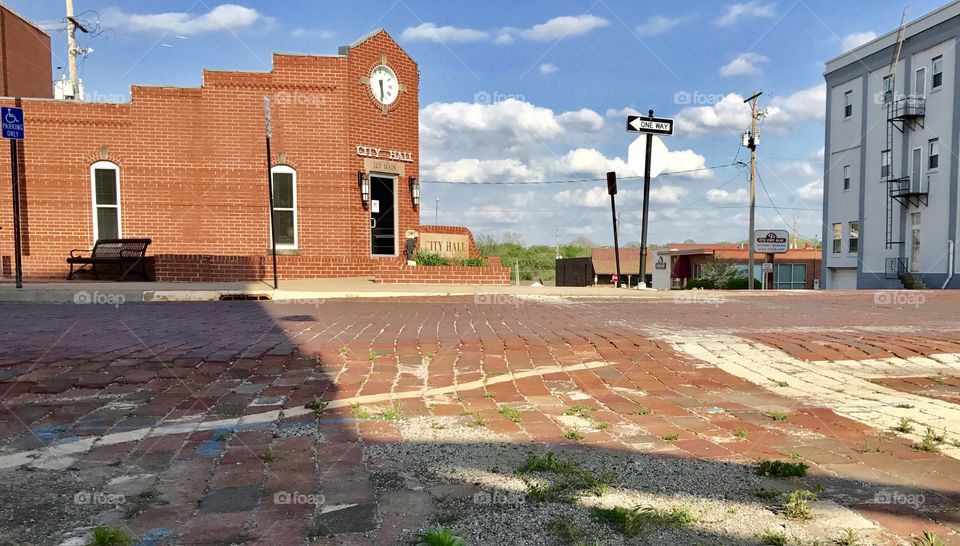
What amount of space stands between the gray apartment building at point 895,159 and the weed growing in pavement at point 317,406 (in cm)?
2946

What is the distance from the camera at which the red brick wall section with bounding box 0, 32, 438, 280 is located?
13.9m

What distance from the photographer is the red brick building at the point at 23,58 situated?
19.7m

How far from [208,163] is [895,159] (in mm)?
29819

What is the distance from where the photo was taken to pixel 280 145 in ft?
47.1

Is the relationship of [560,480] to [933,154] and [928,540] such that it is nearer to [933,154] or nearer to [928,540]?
[928,540]

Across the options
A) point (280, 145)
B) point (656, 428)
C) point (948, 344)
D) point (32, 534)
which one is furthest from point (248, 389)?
point (280, 145)

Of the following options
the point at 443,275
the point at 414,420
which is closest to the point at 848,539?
the point at 414,420

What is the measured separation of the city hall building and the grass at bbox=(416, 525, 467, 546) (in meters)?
11.4

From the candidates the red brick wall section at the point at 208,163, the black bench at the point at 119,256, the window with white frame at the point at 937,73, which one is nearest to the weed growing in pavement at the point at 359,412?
the red brick wall section at the point at 208,163

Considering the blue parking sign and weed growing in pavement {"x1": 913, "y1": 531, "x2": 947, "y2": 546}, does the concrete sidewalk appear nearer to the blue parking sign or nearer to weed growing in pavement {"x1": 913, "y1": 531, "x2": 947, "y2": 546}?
the blue parking sign

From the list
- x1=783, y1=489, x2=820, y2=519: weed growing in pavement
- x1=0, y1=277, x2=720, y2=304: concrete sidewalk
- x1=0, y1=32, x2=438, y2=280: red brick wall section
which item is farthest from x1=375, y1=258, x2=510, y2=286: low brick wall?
x1=783, y1=489, x2=820, y2=519: weed growing in pavement

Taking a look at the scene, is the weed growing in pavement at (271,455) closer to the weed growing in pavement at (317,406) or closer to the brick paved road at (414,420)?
the brick paved road at (414,420)

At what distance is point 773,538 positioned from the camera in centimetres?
200

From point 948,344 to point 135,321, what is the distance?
8550 millimetres
